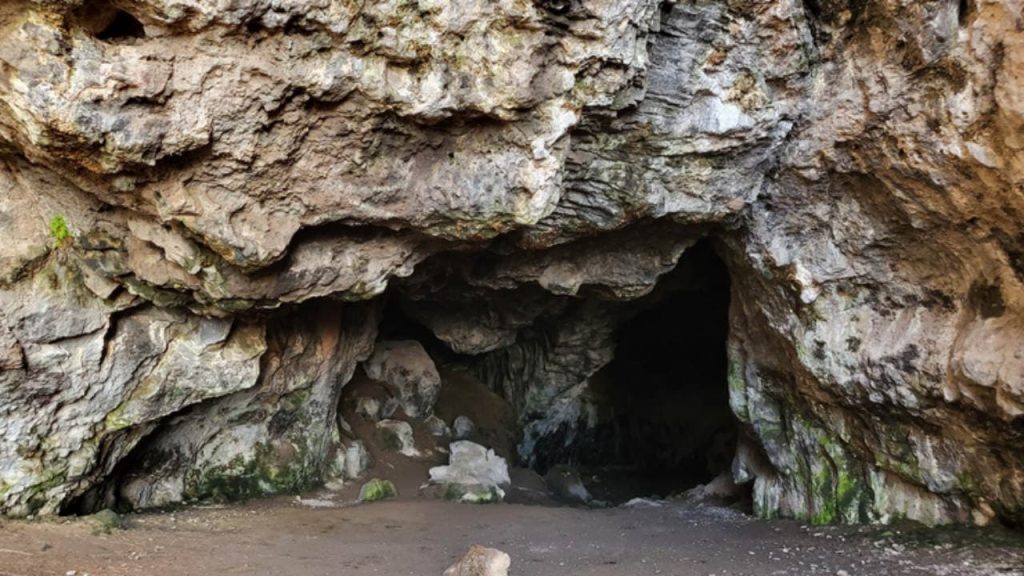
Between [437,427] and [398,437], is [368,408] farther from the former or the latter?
[437,427]

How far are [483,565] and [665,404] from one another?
11997mm

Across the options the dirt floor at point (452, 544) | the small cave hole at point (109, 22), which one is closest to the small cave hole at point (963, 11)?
the dirt floor at point (452, 544)

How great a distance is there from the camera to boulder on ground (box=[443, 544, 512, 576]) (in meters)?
5.91

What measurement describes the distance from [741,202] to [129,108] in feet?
22.0

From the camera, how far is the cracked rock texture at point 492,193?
5.72 meters

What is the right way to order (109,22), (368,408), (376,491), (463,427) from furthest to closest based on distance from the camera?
(463,427)
(368,408)
(376,491)
(109,22)

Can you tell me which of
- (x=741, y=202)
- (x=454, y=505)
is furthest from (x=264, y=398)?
(x=741, y=202)

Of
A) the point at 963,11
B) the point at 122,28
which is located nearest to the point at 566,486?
the point at 963,11

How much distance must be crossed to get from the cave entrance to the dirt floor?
6.23 meters

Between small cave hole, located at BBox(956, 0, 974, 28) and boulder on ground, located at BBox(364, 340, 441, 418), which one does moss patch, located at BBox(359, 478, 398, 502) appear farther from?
small cave hole, located at BBox(956, 0, 974, 28)

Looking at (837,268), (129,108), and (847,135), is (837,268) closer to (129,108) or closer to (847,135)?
(847,135)

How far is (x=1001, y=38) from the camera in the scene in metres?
5.84

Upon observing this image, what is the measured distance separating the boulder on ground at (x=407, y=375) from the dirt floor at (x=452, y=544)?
12.5ft

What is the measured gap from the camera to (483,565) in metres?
5.93
